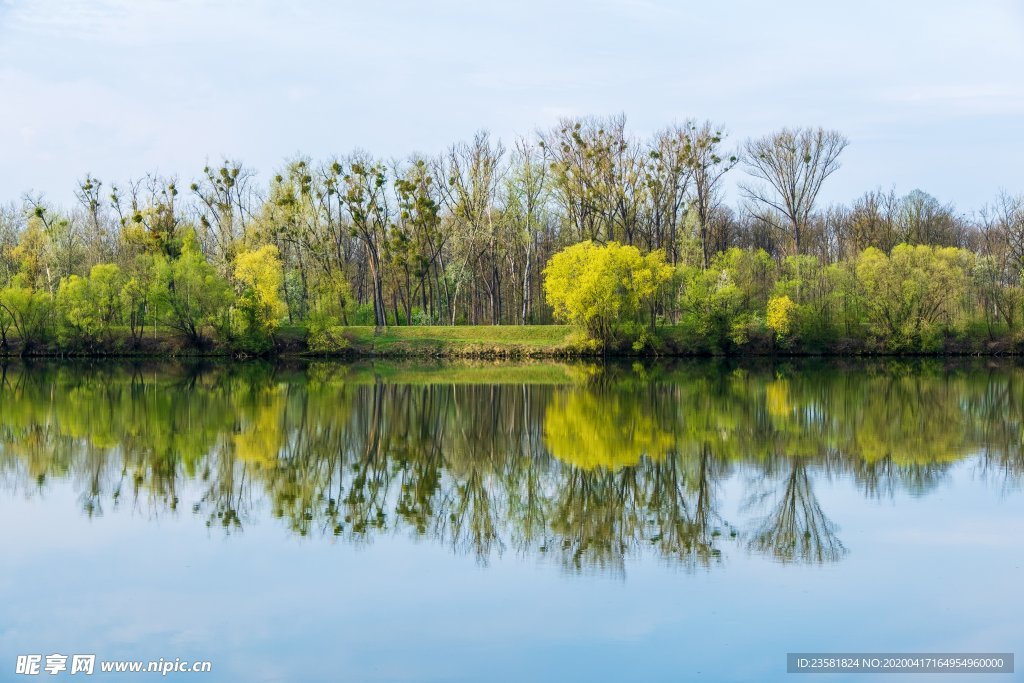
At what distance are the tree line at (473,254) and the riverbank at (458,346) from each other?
0.90m

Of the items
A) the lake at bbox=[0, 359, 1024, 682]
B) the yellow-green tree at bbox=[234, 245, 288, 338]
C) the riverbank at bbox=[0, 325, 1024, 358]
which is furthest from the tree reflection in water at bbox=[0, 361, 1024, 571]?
the riverbank at bbox=[0, 325, 1024, 358]

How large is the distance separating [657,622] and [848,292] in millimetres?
53175

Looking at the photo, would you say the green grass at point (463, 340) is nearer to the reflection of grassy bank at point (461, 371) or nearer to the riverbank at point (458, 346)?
the riverbank at point (458, 346)

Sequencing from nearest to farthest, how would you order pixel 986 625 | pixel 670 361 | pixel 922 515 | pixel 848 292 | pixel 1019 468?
pixel 986 625 → pixel 922 515 → pixel 1019 468 → pixel 670 361 → pixel 848 292

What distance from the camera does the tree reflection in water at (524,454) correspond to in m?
14.4

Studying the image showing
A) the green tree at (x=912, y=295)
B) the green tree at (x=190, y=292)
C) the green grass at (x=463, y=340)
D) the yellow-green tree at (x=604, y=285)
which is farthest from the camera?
the green grass at (x=463, y=340)

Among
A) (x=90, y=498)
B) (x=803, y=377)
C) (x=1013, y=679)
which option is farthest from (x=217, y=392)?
(x=1013, y=679)

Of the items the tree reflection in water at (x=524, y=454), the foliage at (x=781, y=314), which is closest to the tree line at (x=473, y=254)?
the foliage at (x=781, y=314)

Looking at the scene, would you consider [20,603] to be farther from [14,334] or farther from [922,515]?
[14,334]

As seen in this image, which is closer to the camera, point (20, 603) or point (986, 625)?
point (986, 625)

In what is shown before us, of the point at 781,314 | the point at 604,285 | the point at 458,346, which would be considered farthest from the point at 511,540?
the point at 458,346

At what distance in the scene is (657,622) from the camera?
33.8 ft

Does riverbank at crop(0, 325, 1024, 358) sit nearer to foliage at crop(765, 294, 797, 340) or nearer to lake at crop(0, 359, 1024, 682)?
foliage at crop(765, 294, 797, 340)

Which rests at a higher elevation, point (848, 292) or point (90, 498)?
point (848, 292)
